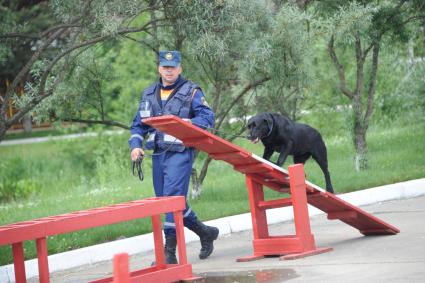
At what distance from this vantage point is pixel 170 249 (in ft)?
29.7

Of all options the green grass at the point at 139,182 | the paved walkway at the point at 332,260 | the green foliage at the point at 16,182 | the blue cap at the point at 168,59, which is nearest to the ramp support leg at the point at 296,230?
the paved walkway at the point at 332,260

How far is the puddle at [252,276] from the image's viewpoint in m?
7.99

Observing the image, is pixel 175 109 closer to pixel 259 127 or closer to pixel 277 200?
pixel 259 127

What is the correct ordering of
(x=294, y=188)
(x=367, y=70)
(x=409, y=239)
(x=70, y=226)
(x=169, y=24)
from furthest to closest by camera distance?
(x=367, y=70)
(x=169, y=24)
(x=409, y=239)
(x=294, y=188)
(x=70, y=226)

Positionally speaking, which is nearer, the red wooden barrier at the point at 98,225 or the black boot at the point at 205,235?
the red wooden barrier at the point at 98,225

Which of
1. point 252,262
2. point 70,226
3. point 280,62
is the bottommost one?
point 252,262

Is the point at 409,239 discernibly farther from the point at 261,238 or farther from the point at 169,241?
the point at 169,241

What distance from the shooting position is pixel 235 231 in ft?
39.7

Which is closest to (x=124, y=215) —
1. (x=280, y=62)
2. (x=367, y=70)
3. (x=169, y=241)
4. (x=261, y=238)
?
(x=169, y=241)

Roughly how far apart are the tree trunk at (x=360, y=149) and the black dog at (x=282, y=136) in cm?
478

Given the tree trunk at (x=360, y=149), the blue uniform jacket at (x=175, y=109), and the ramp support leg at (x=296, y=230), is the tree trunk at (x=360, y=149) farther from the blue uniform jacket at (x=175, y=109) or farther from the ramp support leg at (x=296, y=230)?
the blue uniform jacket at (x=175, y=109)

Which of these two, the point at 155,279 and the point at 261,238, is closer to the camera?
the point at 155,279

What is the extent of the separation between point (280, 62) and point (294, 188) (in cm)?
429

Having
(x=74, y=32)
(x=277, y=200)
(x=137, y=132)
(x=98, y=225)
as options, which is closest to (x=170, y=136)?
(x=137, y=132)
